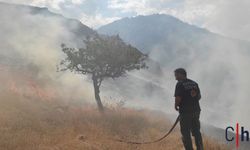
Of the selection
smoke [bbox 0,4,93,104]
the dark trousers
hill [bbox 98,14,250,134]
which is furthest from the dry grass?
hill [bbox 98,14,250,134]

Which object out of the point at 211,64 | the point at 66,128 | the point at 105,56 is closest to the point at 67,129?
the point at 66,128

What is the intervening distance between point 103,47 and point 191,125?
1635 cm

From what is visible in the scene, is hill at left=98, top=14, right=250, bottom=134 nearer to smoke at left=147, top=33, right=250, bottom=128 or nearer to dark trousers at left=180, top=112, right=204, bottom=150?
smoke at left=147, top=33, right=250, bottom=128

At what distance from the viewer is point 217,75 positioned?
151m

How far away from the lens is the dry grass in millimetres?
14094

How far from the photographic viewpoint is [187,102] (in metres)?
10.1

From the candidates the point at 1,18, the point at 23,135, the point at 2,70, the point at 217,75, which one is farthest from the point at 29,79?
the point at 217,75

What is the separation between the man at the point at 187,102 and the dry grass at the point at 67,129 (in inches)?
148

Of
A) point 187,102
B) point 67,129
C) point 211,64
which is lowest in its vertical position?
point 67,129

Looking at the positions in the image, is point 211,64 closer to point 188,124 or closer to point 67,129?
point 67,129

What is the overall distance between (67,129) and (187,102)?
8.60 meters

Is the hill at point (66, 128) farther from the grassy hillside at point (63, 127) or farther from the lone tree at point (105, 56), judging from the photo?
the lone tree at point (105, 56)

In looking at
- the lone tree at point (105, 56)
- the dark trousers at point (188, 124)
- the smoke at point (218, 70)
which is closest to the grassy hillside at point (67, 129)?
the lone tree at point (105, 56)

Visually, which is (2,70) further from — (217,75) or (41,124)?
(217,75)
